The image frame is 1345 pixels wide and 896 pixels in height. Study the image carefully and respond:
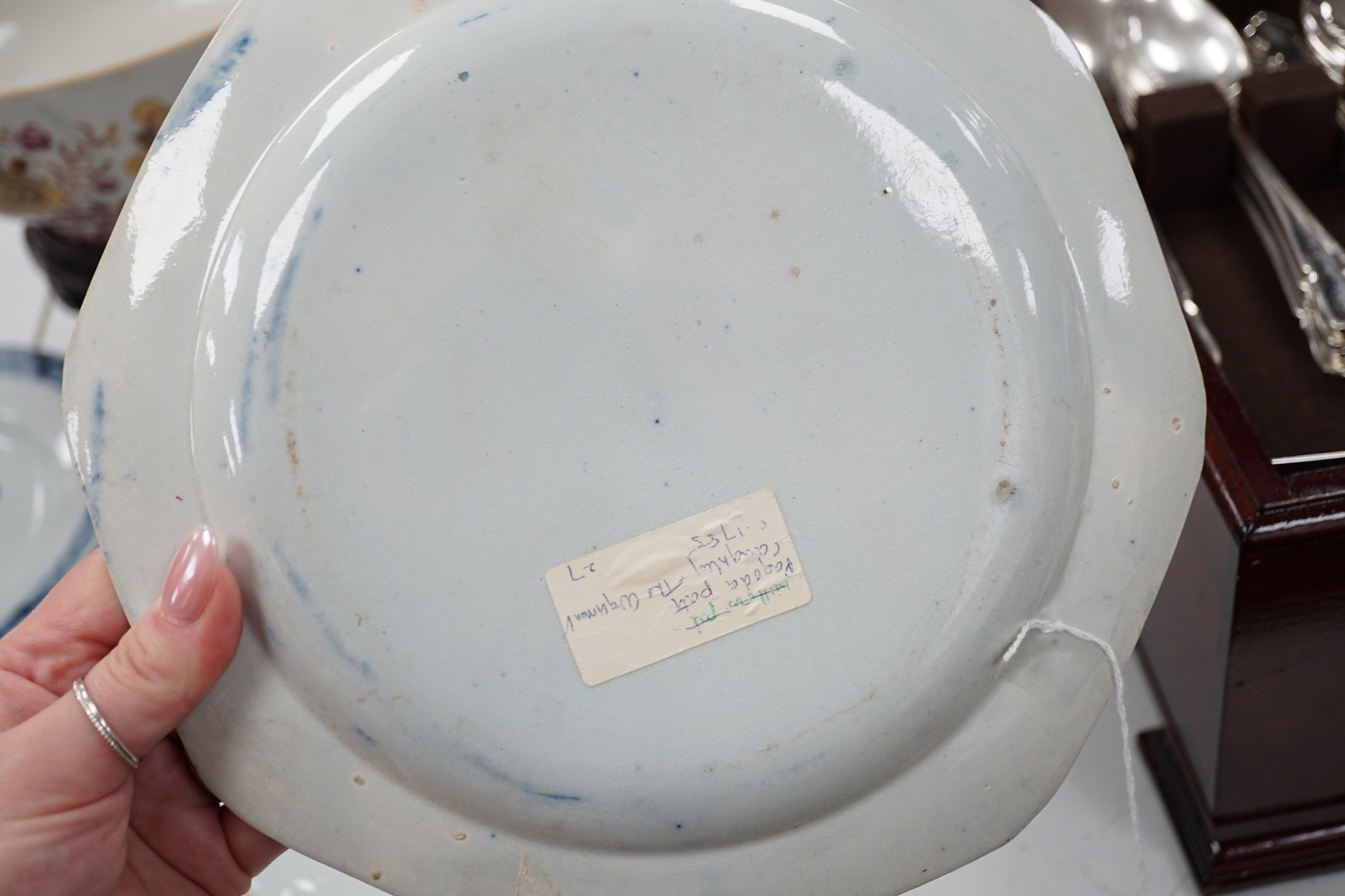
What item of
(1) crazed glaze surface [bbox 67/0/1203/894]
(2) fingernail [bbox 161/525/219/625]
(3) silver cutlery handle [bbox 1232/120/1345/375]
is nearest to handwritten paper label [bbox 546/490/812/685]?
(1) crazed glaze surface [bbox 67/0/1203/894]

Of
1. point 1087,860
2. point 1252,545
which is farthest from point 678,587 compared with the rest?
→ point 1087,860

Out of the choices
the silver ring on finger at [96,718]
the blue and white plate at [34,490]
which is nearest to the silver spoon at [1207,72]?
the silver ring on finger at [96,718]

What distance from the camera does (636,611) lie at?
36 centimetres

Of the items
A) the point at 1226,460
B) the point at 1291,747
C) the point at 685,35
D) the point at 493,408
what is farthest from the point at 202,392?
the point at 1291,747

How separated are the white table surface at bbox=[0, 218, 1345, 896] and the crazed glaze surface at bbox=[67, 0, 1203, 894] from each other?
0.90ft

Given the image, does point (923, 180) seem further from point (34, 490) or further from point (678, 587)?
point (34, 490)

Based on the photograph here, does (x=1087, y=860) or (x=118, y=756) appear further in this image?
(x=1087, y=860)

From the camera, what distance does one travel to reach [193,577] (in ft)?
1.12

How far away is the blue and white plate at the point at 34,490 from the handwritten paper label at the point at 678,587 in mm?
452

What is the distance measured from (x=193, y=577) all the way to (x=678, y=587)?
0.15 metres

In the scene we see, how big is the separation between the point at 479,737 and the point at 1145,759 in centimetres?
46

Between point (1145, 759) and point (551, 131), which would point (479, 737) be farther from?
point (1145, 759)

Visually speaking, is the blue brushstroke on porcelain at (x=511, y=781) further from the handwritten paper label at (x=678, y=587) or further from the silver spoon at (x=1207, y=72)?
the silver spoon at (x=1207, y=72)

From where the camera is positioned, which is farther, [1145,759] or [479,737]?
[1145,759]
